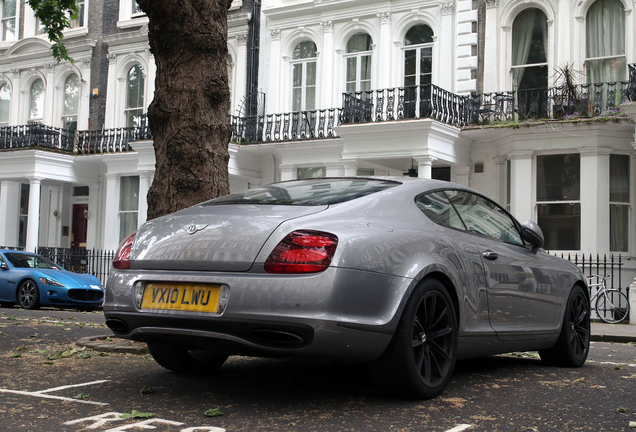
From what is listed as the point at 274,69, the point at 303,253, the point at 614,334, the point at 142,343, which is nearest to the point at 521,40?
the point at 274,69

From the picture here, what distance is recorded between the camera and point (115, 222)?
78.6 ft

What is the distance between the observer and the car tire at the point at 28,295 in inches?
610

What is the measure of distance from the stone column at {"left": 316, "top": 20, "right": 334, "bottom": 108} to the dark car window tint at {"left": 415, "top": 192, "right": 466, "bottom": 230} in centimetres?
1628

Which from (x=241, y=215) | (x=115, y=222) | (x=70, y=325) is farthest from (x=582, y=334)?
(x=115, y=222)

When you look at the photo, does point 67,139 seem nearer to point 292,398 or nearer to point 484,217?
point 484,217

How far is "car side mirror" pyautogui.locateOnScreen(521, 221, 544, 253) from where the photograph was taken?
5816mm

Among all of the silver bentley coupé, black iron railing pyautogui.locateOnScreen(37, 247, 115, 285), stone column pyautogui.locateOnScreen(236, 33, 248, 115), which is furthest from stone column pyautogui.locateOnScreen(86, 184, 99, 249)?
the silver bentley coupé

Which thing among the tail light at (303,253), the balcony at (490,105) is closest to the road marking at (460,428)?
the tail light at (303,253)

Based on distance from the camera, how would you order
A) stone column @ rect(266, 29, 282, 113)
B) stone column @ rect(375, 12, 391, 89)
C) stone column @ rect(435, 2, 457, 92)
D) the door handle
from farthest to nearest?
stone column @ rect(266, 29, 282, 113), stone column @ rect(375, 12, 391, 89), stone column @ rect(435, 2, 457, 92), the door handle

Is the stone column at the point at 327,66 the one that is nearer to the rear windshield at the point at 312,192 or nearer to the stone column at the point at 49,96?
the stone column at the point at 49,96

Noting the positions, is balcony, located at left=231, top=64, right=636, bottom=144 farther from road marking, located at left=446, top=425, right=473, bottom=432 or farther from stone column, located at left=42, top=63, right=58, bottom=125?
road marking, located at left=446, top=425, right=473, bottom=432

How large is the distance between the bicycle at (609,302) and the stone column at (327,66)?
908 centimetres

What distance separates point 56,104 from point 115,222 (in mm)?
5919

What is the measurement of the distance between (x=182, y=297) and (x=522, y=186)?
14551 millimetres
